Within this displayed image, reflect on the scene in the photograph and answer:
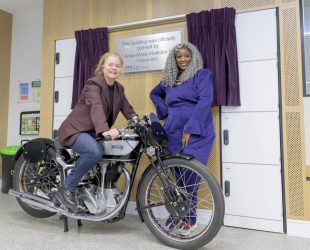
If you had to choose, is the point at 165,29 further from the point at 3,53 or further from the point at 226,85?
the point at 3,53

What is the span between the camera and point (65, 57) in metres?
3.12

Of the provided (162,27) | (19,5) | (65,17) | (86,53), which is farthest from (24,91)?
(162,27)

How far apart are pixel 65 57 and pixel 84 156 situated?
164 centimetres

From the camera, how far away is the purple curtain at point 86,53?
287cm

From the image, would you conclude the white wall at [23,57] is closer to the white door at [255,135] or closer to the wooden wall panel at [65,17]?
the wooden wall panel at [65,17]

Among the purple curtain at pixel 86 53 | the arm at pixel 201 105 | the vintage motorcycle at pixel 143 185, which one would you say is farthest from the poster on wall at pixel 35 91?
the arm at pixel 201 105

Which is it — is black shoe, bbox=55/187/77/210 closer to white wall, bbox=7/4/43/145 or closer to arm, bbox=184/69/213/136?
arm, bbox=184/69/213/136

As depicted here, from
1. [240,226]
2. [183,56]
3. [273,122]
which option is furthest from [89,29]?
[240,226]

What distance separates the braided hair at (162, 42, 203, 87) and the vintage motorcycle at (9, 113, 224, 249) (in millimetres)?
465

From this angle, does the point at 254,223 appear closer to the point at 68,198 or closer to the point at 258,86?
the point at 258,86

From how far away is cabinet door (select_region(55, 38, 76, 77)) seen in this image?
122 inches

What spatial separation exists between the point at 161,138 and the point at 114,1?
179 cm

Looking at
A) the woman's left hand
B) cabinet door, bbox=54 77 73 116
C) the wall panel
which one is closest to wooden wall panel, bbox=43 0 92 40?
the wall panel

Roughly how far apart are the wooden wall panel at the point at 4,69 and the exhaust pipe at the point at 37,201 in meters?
2.11
